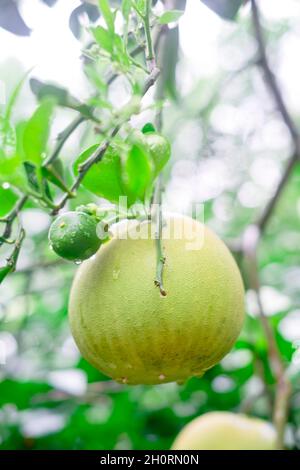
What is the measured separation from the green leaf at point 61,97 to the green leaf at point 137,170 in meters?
0.06

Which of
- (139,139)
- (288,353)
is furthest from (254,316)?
(139,139)

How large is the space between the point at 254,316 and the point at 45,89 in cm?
113

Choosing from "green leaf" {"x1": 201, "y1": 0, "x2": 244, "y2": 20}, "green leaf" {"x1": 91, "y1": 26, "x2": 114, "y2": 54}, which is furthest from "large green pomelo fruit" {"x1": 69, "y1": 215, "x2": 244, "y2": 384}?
"green leaf" {"x1": 201, "y1": 0, "x2": 244, "y2": 20}

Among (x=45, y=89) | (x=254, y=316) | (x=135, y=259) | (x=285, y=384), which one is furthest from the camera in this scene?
(x=254, y=316)

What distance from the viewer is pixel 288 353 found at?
160 cm

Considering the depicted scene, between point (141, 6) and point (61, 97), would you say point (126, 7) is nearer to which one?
point (141, 6)

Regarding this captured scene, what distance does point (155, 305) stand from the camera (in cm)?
70

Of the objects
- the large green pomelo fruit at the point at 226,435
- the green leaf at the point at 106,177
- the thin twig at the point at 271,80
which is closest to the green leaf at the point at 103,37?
the green leaf at the point at 106,177

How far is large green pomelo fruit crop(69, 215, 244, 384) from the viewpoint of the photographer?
0.71 m

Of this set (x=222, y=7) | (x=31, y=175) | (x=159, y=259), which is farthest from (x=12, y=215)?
(x=222, y=7)

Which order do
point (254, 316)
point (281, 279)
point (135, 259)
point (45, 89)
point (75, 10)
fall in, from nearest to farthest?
1. point (45, 89)
2. point (135, 259)
3. point (75, 10)
4. point (254, 316)
5. point (281, 279)

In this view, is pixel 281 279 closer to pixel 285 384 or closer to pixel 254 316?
pixel 254 316

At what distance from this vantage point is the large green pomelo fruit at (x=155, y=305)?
0.71 m

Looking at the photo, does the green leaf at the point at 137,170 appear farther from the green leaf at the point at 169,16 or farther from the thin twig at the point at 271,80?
the thin twig at the point at 271,80
